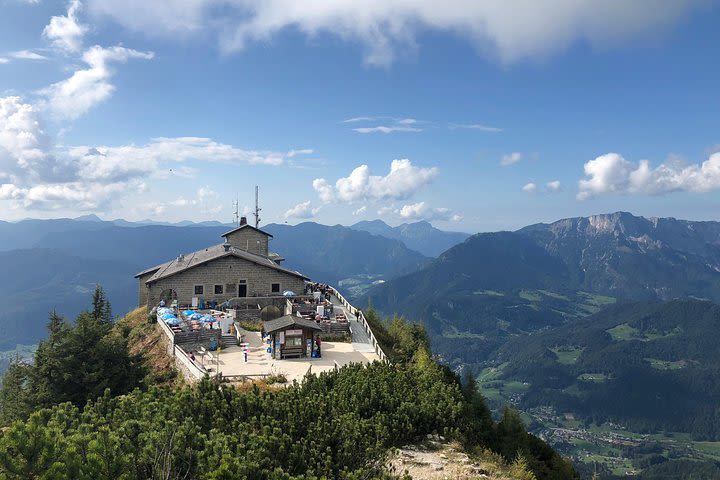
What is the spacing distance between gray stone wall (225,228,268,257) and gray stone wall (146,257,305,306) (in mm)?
15677

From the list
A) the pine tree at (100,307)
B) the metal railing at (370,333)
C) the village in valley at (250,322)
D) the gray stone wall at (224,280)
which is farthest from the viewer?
the pine tree at (100,307)

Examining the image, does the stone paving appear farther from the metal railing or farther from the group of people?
the group of people

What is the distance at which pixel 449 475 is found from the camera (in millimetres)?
14305

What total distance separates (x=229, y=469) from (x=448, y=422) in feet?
35.7

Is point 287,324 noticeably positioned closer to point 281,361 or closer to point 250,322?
point 281,361

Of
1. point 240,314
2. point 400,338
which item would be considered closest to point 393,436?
point 400,338

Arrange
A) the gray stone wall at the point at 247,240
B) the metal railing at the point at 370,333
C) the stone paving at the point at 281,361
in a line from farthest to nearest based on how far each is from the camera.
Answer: the gray stone wall at the point at 247,240 < the metal railing at the point at 370,333 < the stone paving at the point at 281,361

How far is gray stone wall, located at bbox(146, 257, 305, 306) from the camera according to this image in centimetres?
4325

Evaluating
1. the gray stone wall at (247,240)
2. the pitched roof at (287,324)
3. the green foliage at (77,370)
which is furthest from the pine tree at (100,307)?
the pitched roof at (287,324)

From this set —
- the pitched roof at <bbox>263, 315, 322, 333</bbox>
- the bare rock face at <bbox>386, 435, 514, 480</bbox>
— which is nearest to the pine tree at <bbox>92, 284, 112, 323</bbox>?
the pitched roof at <bbox>263, 315, 322, 333</bbox>

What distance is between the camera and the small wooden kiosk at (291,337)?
28.8 metres

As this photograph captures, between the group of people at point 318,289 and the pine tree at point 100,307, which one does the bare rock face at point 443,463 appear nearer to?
the group of people at point 318,289

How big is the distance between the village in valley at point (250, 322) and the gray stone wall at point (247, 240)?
30.5ft

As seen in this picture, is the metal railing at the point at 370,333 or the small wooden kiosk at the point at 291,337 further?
the metal railing at the point at 370,333
